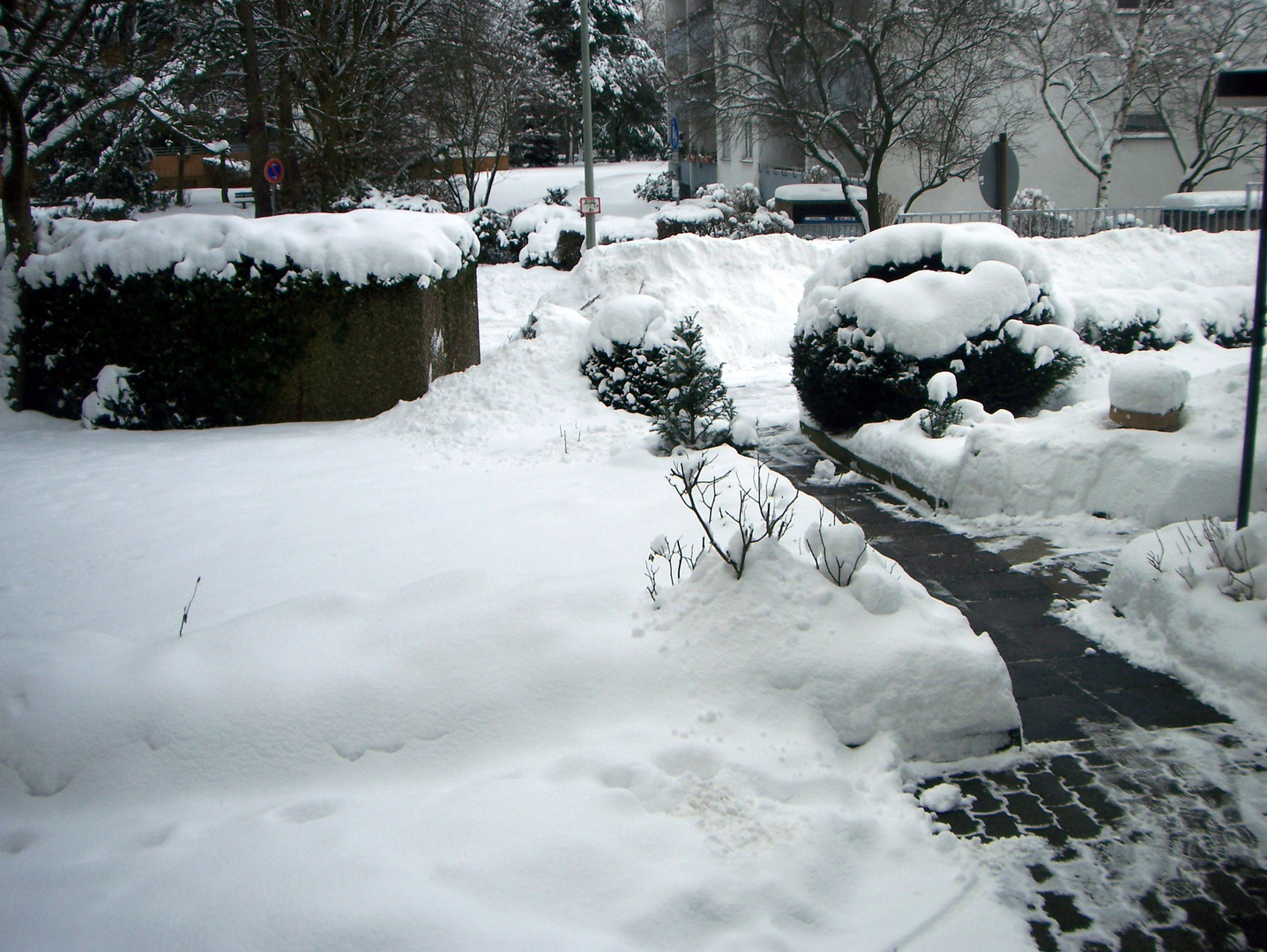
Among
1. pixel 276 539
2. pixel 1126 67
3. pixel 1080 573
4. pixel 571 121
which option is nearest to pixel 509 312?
pixel 276 539

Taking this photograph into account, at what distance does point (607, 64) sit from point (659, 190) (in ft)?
22.4

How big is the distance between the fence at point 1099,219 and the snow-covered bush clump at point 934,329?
10.8m

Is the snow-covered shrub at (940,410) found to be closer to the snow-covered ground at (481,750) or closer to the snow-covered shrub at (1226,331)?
the snow-covered ground at (481,750)

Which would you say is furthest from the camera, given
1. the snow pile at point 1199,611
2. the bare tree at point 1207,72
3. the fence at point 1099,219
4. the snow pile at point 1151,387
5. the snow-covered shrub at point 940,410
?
the bare tree at point 1207,72

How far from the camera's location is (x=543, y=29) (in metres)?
36.8

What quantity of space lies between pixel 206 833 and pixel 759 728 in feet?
5.95

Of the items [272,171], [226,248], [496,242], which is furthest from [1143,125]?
[226,248]

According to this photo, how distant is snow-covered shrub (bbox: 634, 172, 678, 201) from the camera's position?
114 ft

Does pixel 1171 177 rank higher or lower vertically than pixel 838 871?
higher

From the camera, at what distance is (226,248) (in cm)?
840

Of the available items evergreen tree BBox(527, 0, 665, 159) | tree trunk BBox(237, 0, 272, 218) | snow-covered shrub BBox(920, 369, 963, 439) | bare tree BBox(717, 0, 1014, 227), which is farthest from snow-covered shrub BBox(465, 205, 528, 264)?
snow-covered shrub BBox(920, 369, 963, 439)

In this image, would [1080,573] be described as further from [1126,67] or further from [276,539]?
[1126,67]

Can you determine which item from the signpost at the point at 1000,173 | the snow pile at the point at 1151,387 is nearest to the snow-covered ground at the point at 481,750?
the snow pile at the point at 1151,387

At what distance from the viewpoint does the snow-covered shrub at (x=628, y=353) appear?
29.7 feet
